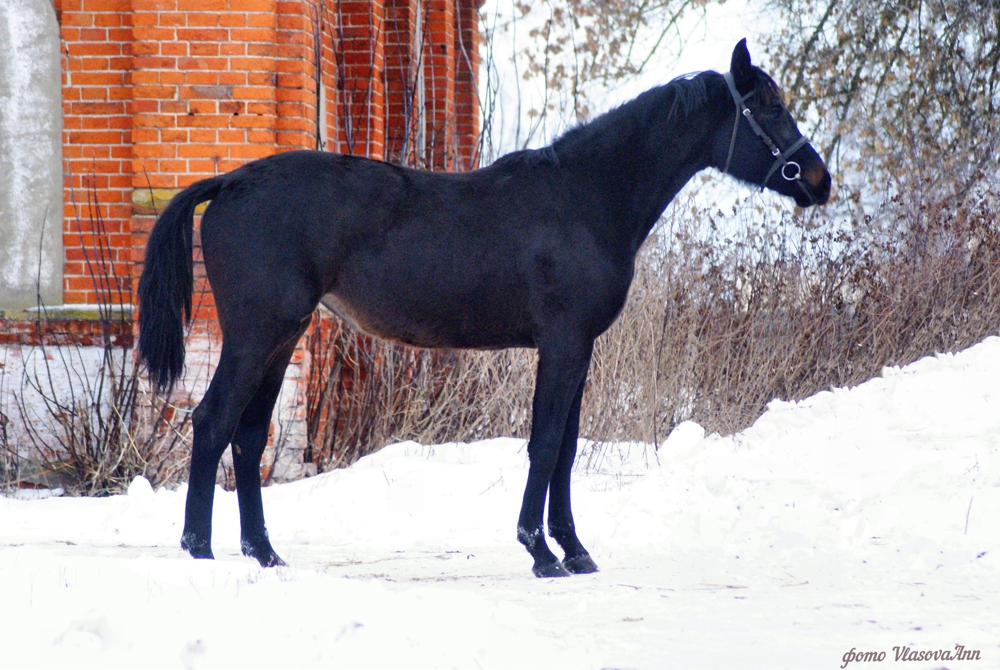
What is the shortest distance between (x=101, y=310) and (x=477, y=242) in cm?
366

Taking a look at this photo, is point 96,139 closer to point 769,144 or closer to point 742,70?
point 742,70

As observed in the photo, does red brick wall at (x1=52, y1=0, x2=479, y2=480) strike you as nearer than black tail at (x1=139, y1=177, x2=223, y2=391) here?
No

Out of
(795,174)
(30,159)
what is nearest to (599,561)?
(795,174)

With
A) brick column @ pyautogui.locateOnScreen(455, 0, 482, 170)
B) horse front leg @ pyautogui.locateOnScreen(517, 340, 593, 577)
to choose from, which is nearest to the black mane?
horse front leg @ pyautogui.locateOnScreen(517, 340, 593, 577)

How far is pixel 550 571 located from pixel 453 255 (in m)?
1.41

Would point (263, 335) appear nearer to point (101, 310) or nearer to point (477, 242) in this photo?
point (477, 242)

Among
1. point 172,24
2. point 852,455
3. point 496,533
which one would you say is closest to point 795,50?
point 852,455

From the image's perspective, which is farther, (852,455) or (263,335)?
(852,455)

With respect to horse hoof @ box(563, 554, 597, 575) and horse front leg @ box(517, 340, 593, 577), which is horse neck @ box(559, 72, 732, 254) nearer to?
horse front leg @ box(517, 340, 593, 577)

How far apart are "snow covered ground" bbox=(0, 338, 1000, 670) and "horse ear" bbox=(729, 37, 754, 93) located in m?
2.14

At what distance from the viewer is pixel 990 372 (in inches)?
327

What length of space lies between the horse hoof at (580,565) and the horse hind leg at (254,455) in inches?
50.4

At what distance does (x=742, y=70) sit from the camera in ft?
14.7

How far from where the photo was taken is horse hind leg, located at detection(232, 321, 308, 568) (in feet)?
14.5
